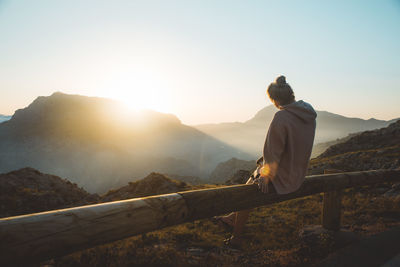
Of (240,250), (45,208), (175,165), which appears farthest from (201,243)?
(175,165)

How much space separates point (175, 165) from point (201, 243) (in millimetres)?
164686

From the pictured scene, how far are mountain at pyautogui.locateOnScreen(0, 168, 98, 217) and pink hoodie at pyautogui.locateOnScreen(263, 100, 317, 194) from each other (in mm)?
12943

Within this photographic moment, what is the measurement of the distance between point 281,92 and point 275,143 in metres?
0.72

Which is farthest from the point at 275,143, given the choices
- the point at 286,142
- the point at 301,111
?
the point at 301,111

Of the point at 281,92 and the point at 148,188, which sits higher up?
the point at 281,92

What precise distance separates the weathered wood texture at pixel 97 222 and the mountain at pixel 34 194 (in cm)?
1251

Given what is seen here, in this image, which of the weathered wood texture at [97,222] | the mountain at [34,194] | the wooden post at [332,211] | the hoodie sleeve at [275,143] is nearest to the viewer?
the weathered wood texture at [97,222]

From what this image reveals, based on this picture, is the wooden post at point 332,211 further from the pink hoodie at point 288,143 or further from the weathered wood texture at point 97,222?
the weathered wood texture at point 97,222

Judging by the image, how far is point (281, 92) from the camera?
312 cm

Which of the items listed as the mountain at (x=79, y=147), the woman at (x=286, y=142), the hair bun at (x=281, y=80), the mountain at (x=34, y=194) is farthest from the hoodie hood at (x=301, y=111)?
the mountain at (x=79, y=147)

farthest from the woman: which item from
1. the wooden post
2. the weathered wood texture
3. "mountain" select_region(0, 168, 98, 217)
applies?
"mountain" select_region(0, 168, 98, 217)

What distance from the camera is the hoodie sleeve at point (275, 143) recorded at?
9.69ft

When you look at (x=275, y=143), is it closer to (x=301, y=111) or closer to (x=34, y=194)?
(x=301, y=111)

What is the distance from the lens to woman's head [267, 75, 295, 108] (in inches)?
123
